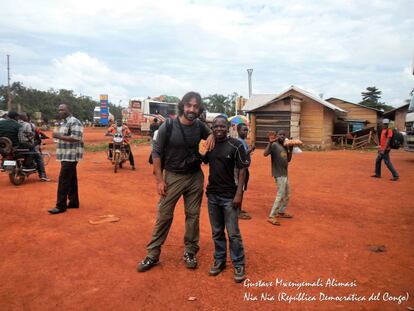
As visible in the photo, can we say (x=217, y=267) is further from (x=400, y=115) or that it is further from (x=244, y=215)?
(x=400, y=115)

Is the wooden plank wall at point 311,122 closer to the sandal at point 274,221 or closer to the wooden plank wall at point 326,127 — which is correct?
the wooden plank wall at point 326,127

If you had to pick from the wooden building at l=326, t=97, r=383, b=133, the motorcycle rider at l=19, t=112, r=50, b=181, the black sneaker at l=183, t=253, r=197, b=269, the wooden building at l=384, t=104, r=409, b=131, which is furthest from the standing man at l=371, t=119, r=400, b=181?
the wooden building at l=384, t=104, r=409, b=131

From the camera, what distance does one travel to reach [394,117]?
93.1 feet

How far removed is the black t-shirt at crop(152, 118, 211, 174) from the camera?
143 inches

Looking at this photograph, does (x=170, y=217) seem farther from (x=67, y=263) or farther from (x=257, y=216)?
(x=257, y=216)

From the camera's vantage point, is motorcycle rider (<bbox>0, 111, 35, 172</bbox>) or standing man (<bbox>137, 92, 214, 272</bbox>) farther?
motorcycle rider (<bbox>0, 111, 35, 172</bbox>)

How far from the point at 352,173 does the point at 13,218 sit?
373 inches

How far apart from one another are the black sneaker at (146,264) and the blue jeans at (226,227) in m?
0.68

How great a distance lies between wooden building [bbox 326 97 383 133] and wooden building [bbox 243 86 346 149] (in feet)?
23.8

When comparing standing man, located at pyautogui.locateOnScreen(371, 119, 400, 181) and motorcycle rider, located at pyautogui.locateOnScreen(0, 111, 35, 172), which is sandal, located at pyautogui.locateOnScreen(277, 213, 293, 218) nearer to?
standing man, located at pyautogui.locateOnScreen(371, 119, 400, 181)

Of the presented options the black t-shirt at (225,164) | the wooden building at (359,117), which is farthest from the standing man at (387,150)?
the wooden building at (359,117)

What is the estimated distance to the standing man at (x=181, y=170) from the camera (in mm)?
3629

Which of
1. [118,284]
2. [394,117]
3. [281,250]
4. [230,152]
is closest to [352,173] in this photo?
[281,250]

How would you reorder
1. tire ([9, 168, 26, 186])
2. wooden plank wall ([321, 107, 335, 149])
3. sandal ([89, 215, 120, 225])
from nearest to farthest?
sandal ([89, 215, 120, 225])
tire ([9, 168, 26, 186])
wooden plank wall ([321, 107, 335, 149])
